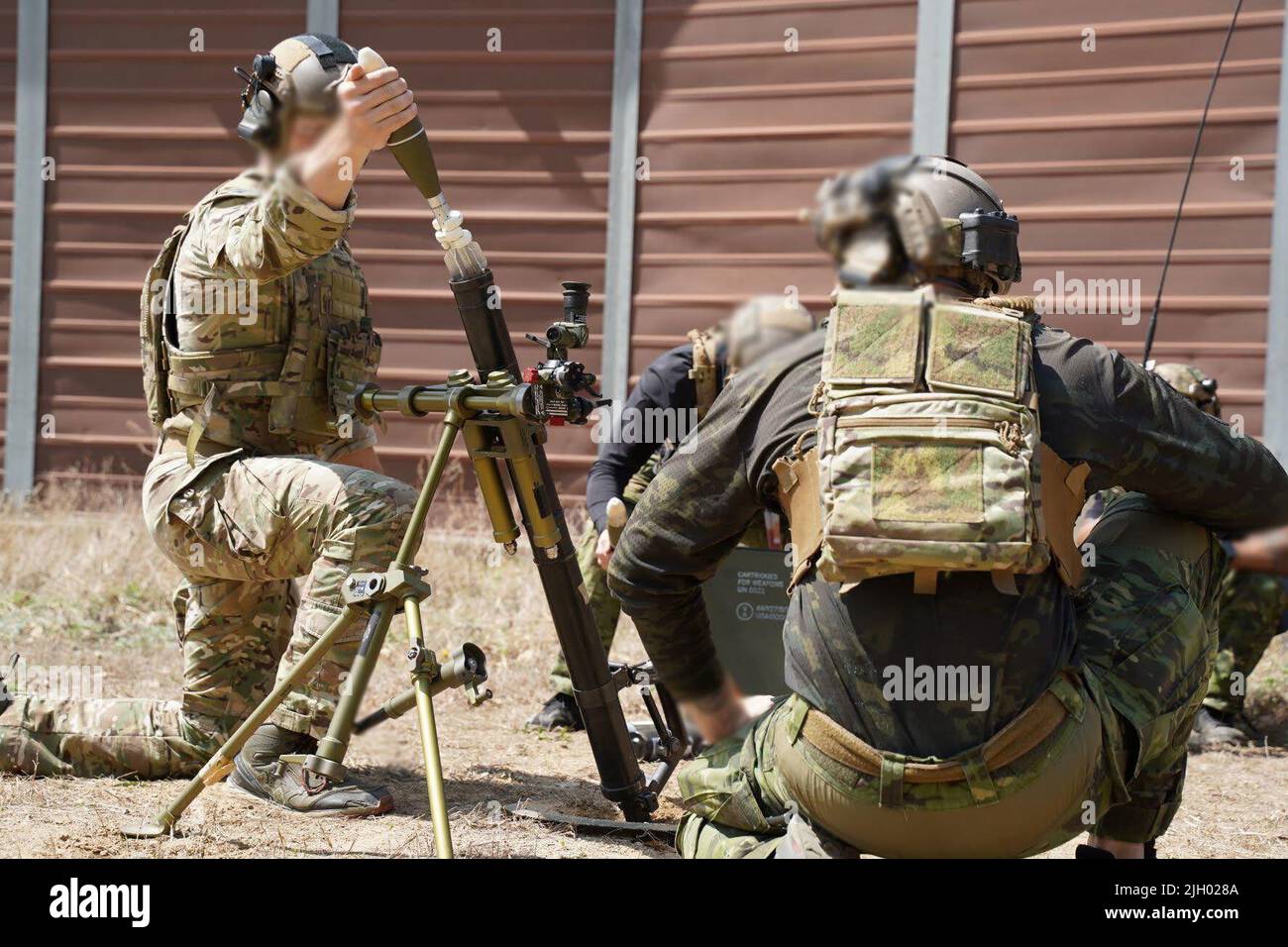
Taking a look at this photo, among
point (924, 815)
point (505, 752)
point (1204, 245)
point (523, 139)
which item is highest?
point (523, 139)

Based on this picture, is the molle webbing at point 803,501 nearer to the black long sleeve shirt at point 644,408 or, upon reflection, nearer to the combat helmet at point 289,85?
the combat helmet at point 289,85

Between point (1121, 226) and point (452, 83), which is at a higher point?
point (452, 83)

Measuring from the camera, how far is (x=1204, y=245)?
Answer: 7.07 meters

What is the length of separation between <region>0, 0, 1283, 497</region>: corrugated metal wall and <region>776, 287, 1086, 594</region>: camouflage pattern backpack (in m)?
3.68

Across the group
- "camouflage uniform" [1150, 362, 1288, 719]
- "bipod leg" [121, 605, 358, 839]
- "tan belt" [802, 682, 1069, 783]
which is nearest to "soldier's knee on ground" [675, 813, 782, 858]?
"tan belt" [802, 682, 1069, 783]

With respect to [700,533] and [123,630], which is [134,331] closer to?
[123,630]

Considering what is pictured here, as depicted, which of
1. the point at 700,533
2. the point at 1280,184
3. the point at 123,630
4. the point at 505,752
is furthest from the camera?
the point at 1280,184

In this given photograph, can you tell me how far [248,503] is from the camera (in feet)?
12.1

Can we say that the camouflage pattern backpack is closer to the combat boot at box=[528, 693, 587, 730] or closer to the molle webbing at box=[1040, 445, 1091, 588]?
the molle webbing at box=[1040, 445, 1091, 588]

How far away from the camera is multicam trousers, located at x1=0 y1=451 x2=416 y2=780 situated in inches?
143

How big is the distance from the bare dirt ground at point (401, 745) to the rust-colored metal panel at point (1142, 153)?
183 centimetres
